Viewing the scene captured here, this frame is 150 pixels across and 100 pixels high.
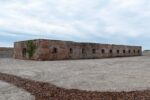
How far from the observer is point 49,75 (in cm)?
1766

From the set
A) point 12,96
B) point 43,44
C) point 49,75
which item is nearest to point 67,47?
point 43,44

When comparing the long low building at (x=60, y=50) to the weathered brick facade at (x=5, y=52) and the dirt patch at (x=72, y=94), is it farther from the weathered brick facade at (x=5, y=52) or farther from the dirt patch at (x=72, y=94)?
the dirt patch at (x=72, y=94)

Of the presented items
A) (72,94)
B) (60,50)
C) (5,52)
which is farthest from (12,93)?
(5,52)

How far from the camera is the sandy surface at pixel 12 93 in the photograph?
39.8 feet

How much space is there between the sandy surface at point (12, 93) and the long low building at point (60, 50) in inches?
648

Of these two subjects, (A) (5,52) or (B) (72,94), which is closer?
(B) (72,94)

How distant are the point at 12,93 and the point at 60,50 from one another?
1978 centimetres

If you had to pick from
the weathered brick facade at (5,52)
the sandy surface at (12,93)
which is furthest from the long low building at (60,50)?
the sandy surface at (12,93)

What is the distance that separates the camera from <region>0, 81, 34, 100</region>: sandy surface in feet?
39.8

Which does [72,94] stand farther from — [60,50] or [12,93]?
[60,50]

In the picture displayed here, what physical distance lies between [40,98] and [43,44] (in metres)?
19.0

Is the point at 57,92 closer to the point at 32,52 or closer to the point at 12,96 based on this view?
the point at 12,96

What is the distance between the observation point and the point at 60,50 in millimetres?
32562

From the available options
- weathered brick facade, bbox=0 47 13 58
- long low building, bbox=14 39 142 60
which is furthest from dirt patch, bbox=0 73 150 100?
weathered brick facade, bbox=0 47 13 58
